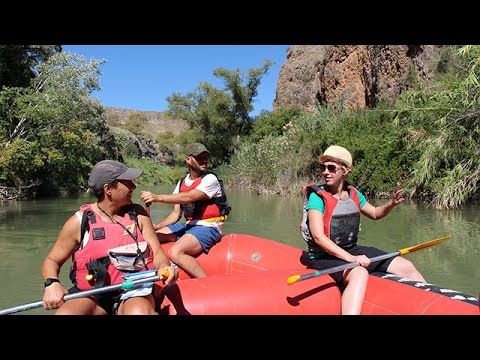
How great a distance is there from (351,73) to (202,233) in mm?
24839

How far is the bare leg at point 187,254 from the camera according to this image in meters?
3.79

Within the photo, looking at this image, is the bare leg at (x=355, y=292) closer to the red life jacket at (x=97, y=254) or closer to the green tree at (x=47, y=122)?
the red life jacket at (x=97, y=254)

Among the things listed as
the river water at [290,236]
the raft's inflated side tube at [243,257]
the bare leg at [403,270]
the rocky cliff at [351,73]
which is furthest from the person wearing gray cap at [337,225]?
the rocky cliff at [351,73]

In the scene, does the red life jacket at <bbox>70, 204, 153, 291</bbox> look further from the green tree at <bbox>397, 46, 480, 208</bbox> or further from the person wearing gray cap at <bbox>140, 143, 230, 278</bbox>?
the green tree at <bbox>397, 46, 480, 208</bbox>

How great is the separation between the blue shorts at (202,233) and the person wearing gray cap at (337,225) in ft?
3.12

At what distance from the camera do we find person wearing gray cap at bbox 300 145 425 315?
3057 millimetres

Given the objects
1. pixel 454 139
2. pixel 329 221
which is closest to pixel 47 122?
pixel 454 139

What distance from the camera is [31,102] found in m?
16.6

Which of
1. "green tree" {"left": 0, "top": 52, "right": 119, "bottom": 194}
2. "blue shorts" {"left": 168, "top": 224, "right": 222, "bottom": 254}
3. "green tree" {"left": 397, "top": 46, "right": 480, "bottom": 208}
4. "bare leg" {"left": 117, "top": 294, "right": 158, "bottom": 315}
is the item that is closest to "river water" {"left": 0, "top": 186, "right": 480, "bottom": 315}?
"green tree" {"left": 397, "top": 46, "right": 480, "bottom": 208}

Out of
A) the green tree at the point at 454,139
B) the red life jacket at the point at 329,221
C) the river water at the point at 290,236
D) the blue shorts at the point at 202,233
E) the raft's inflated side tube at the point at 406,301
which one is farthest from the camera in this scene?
the green tree at the point at 454,139

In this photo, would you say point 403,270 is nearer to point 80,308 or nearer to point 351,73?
point 80,308

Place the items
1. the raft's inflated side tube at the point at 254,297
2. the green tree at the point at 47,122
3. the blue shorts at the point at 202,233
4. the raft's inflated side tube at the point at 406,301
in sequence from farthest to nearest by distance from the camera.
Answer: the green tree at the point at 47,122
the blue shorts at the point at 202,233
the raft's inflated side tube at the point at 254,297
the raft's inflated side tube at the point at 406,301

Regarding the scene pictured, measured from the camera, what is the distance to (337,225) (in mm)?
3229
